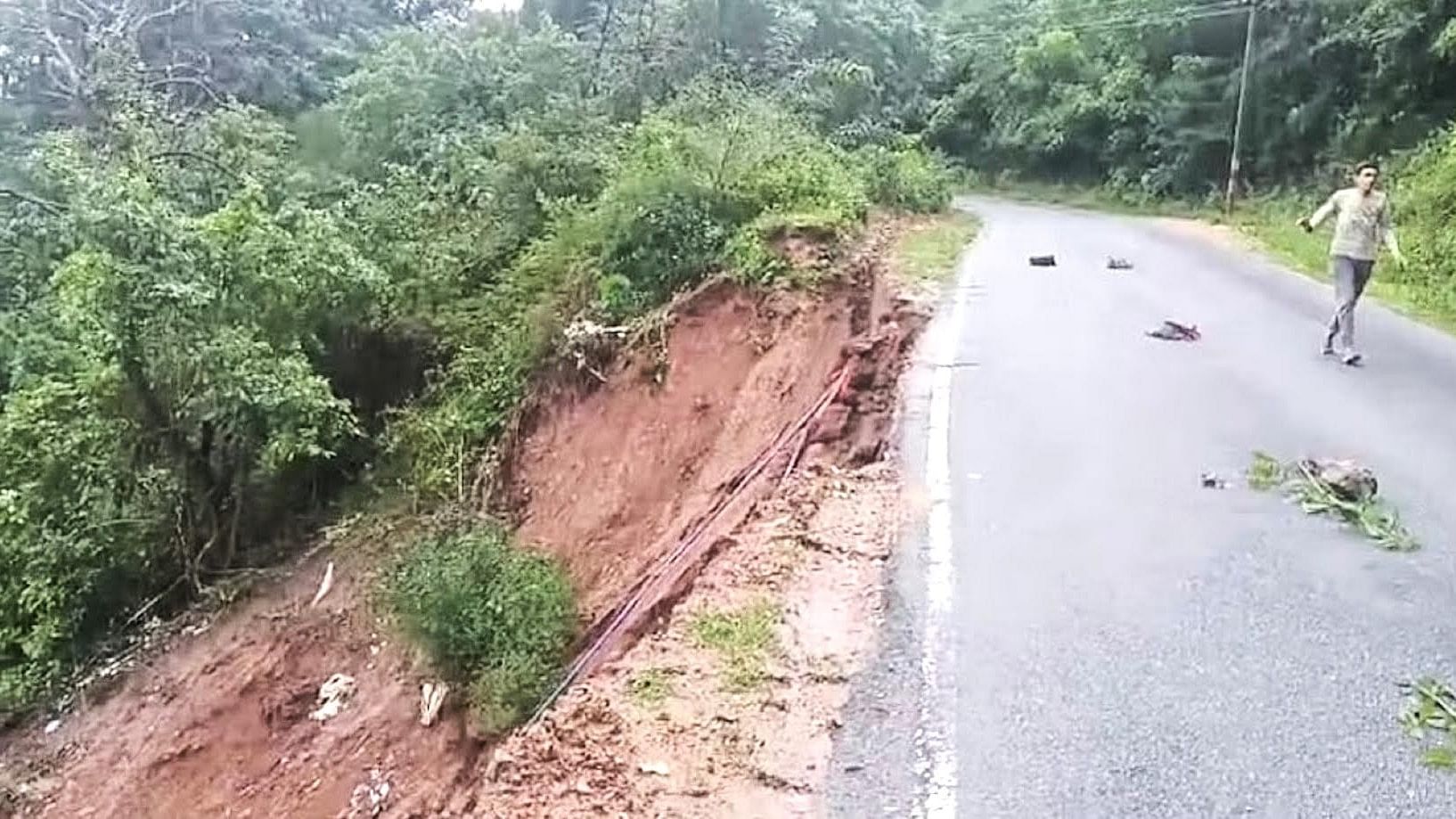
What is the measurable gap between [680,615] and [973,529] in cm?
166

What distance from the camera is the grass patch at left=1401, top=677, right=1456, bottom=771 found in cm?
467

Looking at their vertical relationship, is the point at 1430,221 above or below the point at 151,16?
below

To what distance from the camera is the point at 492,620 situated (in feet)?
23.0

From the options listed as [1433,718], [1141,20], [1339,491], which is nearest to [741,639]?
[1433,718]

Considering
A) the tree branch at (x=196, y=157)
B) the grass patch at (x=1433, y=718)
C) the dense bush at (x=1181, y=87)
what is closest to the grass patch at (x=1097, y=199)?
the dense bush at (x=1181, y=87)

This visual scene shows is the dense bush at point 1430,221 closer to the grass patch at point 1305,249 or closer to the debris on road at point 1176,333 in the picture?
the grass patch at point 1305,249

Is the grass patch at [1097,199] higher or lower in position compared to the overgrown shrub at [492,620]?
lower

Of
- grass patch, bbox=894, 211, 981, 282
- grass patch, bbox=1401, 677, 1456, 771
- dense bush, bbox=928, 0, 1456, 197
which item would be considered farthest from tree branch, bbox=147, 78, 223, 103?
grass patch, bbox=1401, 677, 1456, 771

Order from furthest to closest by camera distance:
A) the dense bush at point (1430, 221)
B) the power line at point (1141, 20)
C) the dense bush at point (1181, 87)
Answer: the power line at point (1141, 20)
the dense bush at point (1181, 87)
the dense bush at point (1430, 221)

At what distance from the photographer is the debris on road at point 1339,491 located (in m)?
7.02

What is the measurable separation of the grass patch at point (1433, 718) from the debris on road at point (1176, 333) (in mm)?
7479

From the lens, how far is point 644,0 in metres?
29.7

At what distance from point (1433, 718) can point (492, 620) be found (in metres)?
4.12

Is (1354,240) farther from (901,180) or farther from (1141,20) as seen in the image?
(1141,20)
